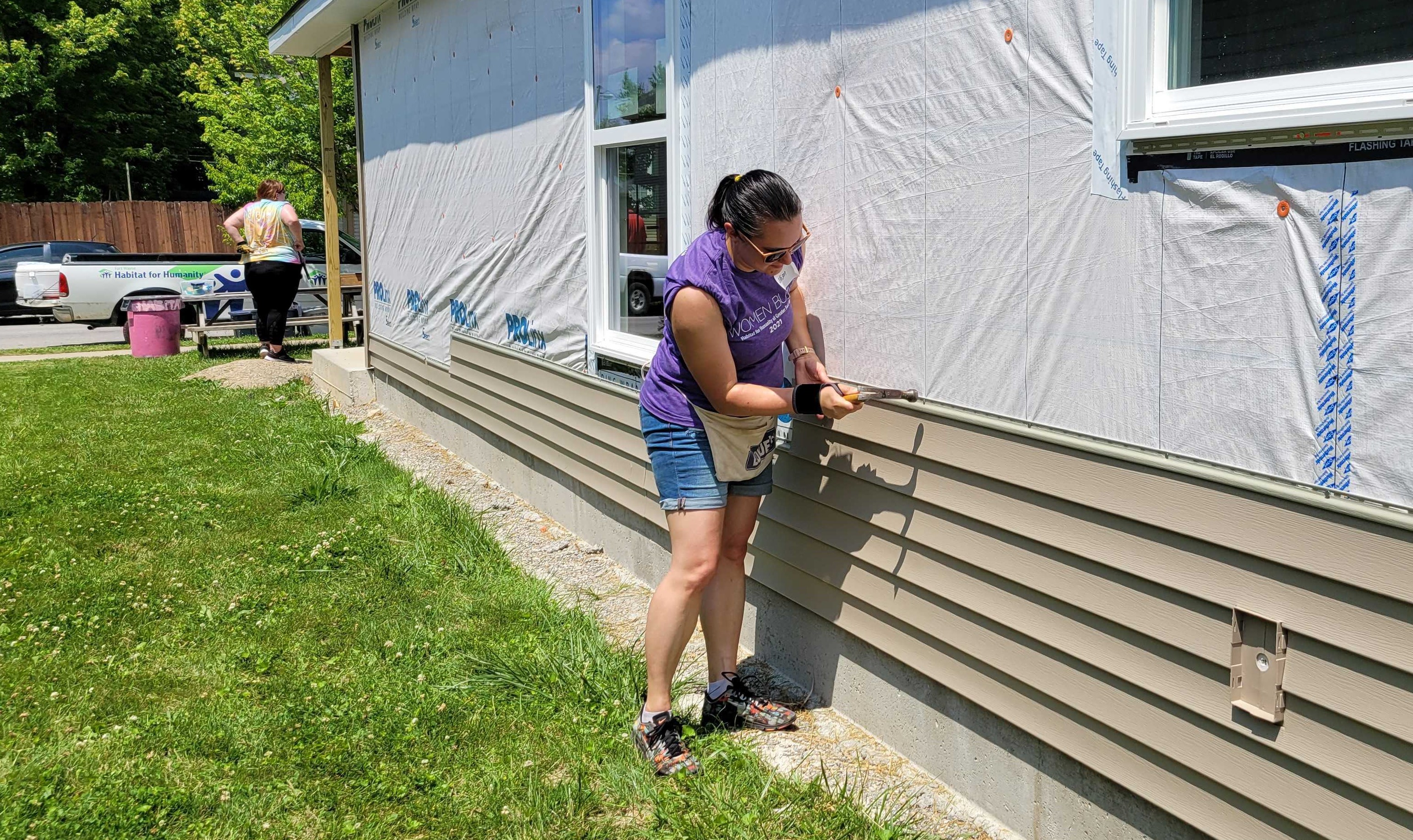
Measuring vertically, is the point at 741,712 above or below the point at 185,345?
below

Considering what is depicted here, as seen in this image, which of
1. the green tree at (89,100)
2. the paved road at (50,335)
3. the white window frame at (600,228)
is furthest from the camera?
the green tree at (89,100)

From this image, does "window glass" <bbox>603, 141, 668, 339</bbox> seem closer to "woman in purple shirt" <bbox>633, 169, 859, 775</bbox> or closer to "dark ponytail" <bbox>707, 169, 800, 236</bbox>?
"woman in purple shirt" <bbox>633, 169, 859, 775</bbox>

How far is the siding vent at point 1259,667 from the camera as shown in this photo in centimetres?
221

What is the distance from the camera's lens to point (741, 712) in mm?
3557

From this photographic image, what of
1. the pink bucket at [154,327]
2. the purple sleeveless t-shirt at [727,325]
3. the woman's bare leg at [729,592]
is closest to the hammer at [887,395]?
the purple sleeveless t-shirt at [727,325]

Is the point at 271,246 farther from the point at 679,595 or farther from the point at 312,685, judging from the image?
the point at 679,595

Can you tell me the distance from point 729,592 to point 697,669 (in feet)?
2.20

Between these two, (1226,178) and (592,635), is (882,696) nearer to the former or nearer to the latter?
(592,635)

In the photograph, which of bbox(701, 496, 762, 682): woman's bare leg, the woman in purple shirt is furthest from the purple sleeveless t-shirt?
bbox(701, 496, 762, 682): woman's bare leg

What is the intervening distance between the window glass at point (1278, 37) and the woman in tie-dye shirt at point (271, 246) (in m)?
10.4

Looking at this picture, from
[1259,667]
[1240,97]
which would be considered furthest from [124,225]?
[1259,667]

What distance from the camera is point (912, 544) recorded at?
3.25m

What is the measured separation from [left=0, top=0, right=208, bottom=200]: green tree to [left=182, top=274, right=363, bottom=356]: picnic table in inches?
619

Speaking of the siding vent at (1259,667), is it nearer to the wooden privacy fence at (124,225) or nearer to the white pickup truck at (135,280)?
the white pickup truck at (135,280)
